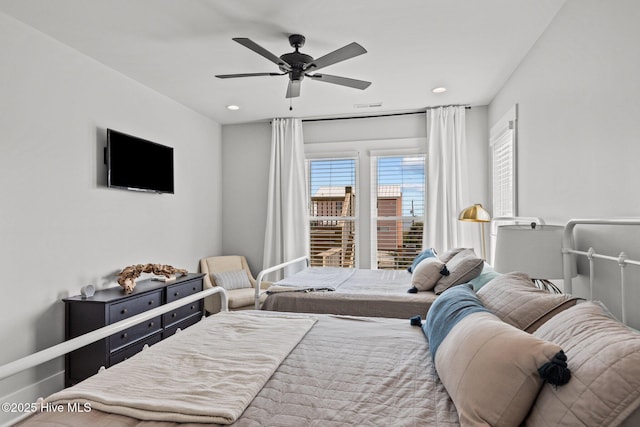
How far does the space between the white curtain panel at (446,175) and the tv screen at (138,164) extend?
2.93 meters

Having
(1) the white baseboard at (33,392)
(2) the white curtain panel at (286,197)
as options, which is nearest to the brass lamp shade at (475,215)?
(2) the white curtain panel at (286,197)

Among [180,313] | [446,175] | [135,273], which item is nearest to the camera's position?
[135,273]

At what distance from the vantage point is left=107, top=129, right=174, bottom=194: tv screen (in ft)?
10.00

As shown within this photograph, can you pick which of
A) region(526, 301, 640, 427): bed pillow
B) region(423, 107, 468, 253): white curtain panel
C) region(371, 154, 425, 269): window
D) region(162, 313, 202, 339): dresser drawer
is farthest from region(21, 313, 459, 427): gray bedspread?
region(371, 154, 425, 269): window

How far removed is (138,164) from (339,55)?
215cm

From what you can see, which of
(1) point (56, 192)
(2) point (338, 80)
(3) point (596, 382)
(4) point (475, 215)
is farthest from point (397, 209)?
(3) point (596, 382)

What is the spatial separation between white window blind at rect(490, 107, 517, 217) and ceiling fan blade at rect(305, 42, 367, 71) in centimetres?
165

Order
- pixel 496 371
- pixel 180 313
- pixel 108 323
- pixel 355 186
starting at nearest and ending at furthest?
1. pixel 496 371
2. pixel 108 323
3. pixel 180 313
4. pixel 355 186

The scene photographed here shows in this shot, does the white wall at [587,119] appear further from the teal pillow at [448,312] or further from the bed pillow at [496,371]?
the bed pillow at [496,371]

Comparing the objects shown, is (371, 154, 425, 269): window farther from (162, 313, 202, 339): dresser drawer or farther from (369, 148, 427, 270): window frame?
(162, 313, 202, 339): dresser drawer

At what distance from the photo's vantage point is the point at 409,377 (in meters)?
1.31

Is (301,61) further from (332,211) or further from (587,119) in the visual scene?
(332,211)

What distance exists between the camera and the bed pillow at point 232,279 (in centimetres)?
423

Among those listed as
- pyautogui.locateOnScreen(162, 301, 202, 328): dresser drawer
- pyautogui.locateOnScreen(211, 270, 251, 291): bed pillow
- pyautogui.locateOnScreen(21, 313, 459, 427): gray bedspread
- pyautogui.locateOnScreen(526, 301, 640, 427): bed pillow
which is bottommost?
pyautogui.locateOnScreen(162, 301, 202, 328): dresser drawer
